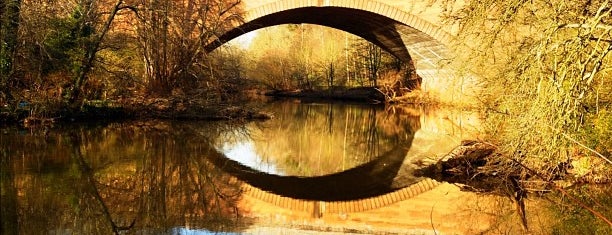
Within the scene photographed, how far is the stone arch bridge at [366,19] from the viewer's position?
15.5m

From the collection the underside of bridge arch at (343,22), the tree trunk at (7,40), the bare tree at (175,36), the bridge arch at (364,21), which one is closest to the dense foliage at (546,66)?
the tree trunk at (7,40)

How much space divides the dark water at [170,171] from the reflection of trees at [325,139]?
2 centimetres

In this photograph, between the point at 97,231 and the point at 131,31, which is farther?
the point at 131,31

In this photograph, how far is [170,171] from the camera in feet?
20.9

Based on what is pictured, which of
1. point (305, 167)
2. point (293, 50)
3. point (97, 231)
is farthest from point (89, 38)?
point (293, 50)

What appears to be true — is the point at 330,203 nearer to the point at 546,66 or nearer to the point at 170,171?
the point at 170,171

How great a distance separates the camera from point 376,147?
32.2ft

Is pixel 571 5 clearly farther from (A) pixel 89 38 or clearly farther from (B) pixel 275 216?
(A) pixel 89 38

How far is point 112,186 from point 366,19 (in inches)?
526

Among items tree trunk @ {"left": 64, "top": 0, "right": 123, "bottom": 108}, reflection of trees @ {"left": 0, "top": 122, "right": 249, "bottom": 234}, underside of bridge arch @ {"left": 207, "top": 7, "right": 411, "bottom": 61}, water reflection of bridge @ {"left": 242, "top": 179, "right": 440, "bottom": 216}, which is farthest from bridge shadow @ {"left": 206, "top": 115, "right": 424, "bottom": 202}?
underside of bridge arch @ {"left": 207, "top": 7, "right": 411, "bottom": 61}

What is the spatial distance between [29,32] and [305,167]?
18.1 feet

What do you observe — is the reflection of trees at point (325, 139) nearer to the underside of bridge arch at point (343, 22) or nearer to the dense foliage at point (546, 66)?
the dense foliage at point (546, 66)

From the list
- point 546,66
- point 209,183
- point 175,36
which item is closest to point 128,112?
point 175,36

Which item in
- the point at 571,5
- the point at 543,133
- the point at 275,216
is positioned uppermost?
the point at 571,5
